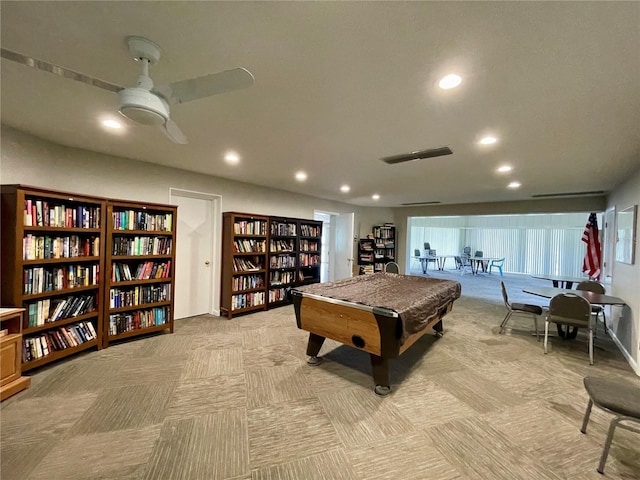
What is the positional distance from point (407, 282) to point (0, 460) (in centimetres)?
390

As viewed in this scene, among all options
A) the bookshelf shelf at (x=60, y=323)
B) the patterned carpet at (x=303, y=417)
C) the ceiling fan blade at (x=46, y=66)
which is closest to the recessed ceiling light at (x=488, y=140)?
the patterned carpet at (x=303, y=417)

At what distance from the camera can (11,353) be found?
2152 mm

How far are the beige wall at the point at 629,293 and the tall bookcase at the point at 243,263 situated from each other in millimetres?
4990

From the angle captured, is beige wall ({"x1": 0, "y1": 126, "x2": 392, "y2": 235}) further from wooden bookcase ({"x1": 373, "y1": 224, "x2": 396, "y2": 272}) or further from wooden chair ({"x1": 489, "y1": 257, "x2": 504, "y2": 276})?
wooden chair ({"x1": 489, "y1": 257, "x2": 504, "y2": 276})

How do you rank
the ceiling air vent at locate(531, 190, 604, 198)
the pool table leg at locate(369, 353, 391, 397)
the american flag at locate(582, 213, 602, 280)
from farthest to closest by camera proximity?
the american flag at locate(582, 213, 602, 280)
the ceiling air vent at locate(531, 190, 604, 198)
the pool table leg at locate(369, 353, 391, 397)

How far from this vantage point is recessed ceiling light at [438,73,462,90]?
155 centimetres

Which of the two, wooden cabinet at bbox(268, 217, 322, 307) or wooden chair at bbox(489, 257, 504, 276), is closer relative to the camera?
wooden cabinet at bbox(268, 217, 322, 307)

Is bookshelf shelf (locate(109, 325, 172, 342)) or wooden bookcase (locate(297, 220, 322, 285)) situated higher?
wooden bookcase (locate(297, 220, 322, 285))

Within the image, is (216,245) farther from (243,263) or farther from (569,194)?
(569,194)

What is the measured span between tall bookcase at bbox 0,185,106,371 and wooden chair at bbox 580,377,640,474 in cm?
450

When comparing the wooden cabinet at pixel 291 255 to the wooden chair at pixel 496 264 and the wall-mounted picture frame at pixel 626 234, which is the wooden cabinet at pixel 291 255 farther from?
the wooden chair at pixel 496 264

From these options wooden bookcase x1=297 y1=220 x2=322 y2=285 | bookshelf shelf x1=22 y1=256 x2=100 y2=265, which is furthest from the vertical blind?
bookshelf shelf x1=22 y1=256 x2=100 y2=265

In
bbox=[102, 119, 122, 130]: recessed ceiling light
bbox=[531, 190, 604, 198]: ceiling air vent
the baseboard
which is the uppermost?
bbox=[102, 119, 122, 130]: recessed ceiling light

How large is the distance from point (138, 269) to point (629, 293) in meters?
6.32
